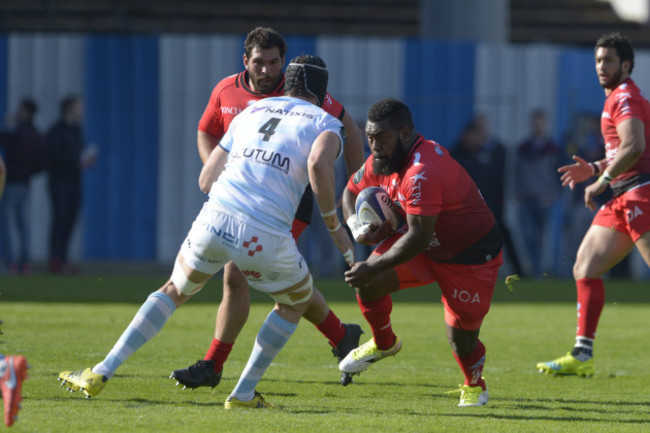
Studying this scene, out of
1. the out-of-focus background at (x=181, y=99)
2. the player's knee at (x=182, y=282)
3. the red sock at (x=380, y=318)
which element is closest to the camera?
the player's knee at (x=182, y=282)

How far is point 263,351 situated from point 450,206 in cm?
149

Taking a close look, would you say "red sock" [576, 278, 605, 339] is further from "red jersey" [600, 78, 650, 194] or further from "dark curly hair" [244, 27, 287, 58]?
"dark curly hair" [244, 27, 287, 58]

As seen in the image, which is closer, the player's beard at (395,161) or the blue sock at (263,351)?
the blue sock at (263,351)

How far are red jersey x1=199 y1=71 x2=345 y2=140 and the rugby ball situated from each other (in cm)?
84

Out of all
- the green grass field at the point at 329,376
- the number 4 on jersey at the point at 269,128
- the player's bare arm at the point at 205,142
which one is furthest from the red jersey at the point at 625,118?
the number 4 on jersey at the point at 269,128

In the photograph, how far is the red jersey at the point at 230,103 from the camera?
707cm

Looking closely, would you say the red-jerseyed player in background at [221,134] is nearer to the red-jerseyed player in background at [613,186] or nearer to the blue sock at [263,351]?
the blue sock at [263,351]

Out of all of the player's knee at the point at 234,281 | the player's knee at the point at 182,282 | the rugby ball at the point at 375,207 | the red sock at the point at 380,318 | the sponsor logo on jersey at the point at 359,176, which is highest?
the sponsor logo on jersey at the point at 359,176

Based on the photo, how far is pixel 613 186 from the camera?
812cm

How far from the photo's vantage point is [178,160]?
1817 cm

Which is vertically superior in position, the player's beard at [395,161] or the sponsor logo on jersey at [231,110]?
the sponsor logo on jersey at [231,110]

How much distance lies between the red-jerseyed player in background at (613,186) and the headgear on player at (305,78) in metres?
2.25

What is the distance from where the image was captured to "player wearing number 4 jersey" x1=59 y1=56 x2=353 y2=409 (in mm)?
5734

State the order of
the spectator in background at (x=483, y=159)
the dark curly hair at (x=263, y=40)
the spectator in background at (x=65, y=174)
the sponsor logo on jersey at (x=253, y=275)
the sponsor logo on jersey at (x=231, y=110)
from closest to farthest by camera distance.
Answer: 1. the sponsor logo on jersey at (x=253, y=275)
2. the dark curly hair at (x=263, y=40)
3. the sponsor logo on jersey at (x=231, y=110)
4. the spectator in background at (x=65, y=174)
5. the spectator in background at (x=483, y=159)
